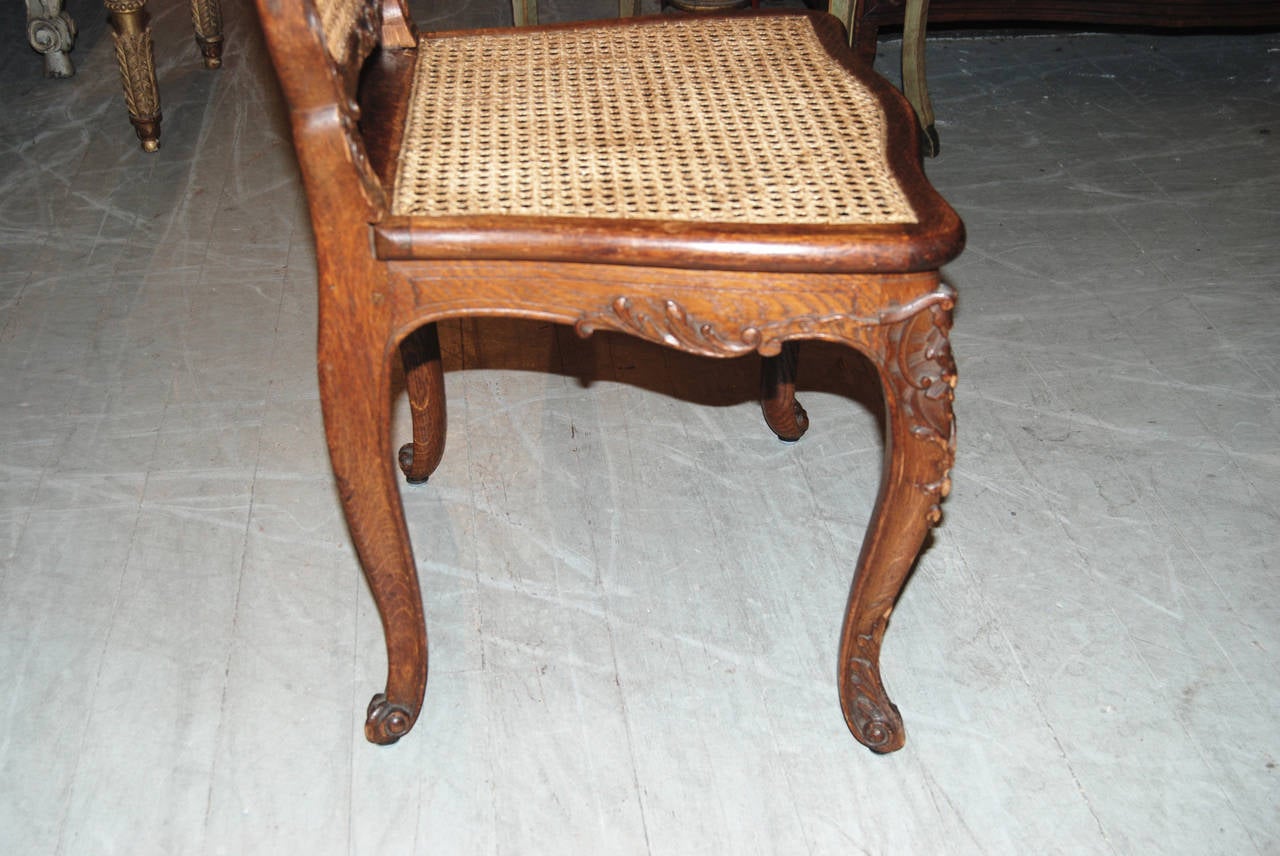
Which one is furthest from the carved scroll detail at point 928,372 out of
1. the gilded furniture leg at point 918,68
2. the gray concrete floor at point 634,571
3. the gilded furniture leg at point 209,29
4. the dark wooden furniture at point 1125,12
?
the gilded furniture leg at point 209,29

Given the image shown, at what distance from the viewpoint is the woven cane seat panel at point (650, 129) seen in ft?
2.92

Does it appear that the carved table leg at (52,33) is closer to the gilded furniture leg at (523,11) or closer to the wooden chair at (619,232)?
the gilded furniture leg at (523,11)

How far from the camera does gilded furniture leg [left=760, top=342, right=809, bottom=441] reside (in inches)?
54.9

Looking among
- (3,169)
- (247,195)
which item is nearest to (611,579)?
(247,195)

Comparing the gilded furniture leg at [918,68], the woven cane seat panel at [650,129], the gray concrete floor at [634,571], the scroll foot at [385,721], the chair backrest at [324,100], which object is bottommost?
the gray concrete floor at [634,571]

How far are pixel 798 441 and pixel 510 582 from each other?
40 centimetres

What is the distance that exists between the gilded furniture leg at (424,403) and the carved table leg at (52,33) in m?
1.37

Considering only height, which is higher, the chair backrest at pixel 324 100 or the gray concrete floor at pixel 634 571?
the chair backrest at pixel 324 100

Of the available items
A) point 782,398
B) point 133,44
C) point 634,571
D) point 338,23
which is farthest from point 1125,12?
point 338,23

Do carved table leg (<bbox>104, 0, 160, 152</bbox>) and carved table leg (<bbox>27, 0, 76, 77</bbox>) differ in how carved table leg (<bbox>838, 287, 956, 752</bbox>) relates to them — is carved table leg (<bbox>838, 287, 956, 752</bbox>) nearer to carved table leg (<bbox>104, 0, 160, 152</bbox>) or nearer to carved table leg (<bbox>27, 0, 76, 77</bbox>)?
carved table leg (<bbox>104, 0, 160, 152</bbox>)

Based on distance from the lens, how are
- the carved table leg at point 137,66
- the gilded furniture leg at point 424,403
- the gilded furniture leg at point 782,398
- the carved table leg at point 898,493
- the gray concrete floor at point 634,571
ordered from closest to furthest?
the carved table leg at point 898,493, the gray concrete floor at point 634,571, the gilded furniture leg at point 424,403, the gilded furniture leg at point 782,398, the carved table leg at point 137,66

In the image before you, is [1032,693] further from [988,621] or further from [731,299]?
[731,299]

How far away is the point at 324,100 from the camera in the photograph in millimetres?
801

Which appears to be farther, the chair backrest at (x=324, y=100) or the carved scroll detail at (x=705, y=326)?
the carved scroll detail at (x=705, y=326)
